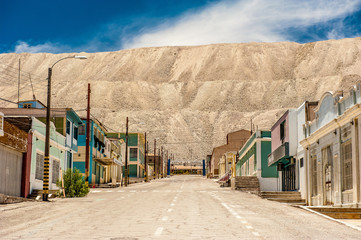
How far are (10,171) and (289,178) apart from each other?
24826 mm

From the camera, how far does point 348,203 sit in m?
23.5

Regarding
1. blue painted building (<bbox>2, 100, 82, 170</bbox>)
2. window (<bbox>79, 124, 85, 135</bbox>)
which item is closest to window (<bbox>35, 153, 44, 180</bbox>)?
blue painted building (<bbox>2, 100, 82, 170</bbox>)

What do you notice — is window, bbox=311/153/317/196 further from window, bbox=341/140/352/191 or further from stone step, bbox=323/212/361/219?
stone step, bbox=323/212/361/219

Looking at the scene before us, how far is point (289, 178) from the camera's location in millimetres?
44812

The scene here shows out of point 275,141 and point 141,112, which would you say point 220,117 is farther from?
point 275,141

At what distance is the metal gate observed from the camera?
42.1 m

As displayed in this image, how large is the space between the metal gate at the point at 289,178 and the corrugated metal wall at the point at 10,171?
21.5m

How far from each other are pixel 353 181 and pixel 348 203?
1.56m

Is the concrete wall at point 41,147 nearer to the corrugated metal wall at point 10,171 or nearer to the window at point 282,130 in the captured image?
the corrugated metal wall at point 10,171

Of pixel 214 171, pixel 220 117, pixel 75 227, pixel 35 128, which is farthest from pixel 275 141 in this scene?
pixel 220 117

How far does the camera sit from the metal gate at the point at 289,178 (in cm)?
4206

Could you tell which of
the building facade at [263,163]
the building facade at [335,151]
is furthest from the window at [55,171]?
the building facade at [263,163]

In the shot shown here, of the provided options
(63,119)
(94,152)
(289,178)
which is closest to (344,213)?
(289,178)

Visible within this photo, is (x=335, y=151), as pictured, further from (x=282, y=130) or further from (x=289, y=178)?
(x=289, y=178)
